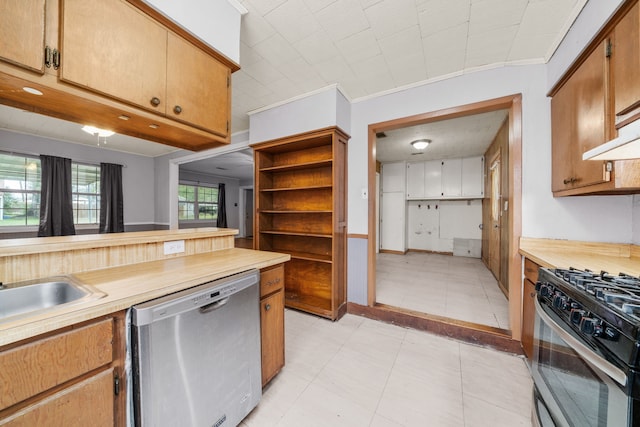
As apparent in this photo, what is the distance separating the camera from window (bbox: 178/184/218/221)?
7871mm

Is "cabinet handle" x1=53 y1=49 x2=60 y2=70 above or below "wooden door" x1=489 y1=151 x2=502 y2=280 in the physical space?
above

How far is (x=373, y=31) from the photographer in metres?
1.75

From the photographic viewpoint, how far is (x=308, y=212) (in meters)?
2.82

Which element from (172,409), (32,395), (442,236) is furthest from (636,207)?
(442,236)

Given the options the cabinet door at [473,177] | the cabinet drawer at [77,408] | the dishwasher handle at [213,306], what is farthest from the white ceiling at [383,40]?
the cabinet door at [473,177]

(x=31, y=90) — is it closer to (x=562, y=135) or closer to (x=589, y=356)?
(x=589, y=356)

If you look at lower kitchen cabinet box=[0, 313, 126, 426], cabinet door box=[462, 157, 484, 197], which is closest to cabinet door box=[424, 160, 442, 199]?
cabinet door box=[462, 157, 484, 197]

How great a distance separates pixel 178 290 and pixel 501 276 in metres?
4.04

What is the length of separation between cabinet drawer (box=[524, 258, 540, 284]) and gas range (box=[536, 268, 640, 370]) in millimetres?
592

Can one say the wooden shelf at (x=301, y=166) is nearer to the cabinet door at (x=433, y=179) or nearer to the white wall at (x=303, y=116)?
the white wall at (x=303, y=116)

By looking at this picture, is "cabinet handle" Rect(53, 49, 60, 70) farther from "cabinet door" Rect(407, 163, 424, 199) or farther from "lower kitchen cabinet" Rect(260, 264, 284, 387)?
"cabinet door" Rect(407, 163, 424, 199)

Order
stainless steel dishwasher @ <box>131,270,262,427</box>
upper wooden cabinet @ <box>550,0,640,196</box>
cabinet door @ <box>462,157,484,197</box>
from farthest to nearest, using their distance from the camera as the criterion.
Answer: cabinet door @ <box>462,157,484,197</box> → upper wooden cabinet @ <box>550,0,640,196</box> → stainless steel dishwasher @ <box>131,270,262,427</box>

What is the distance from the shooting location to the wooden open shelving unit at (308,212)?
2.59 m

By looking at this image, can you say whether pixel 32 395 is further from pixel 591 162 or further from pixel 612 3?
pixel 612 3
